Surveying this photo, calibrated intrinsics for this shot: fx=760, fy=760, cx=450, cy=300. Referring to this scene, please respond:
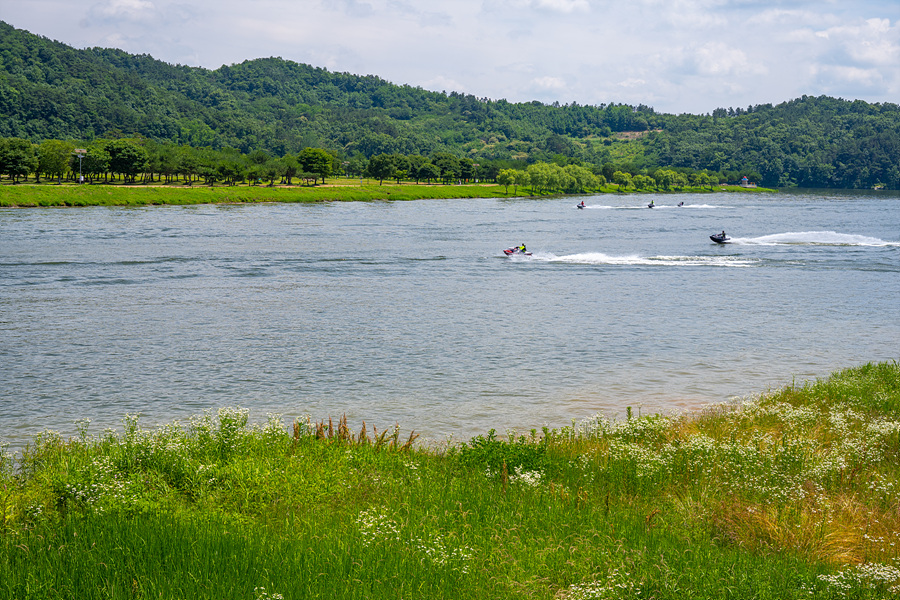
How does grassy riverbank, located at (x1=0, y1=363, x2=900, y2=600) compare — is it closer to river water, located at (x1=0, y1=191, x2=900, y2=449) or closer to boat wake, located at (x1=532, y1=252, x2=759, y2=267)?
river water, located at (x1=0, y1=191, x2=900, y2=449)

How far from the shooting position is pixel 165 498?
11305mm

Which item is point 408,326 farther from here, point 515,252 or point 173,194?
point 173,194

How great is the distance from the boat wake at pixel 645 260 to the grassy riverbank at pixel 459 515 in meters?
45.4

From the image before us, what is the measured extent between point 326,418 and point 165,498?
8.13m

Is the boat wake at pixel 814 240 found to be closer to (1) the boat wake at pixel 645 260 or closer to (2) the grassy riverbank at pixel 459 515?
(1) the boat wake at pixel 645 260

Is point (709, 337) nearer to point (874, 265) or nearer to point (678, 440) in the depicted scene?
point (678, 440)

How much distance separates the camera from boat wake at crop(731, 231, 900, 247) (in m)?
79.8

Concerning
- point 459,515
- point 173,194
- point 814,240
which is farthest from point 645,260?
point 173,194

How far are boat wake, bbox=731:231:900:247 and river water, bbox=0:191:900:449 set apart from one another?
4641mm

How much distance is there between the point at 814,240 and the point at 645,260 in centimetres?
3034

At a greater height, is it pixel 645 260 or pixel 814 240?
pixel 814 240

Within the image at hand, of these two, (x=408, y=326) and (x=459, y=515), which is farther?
(x=408, y=326)

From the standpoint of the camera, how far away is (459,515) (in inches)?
429

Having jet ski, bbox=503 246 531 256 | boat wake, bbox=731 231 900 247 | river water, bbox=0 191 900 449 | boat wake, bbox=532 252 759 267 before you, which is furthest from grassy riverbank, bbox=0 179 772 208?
boat wake, bbox=731 231 900 247
